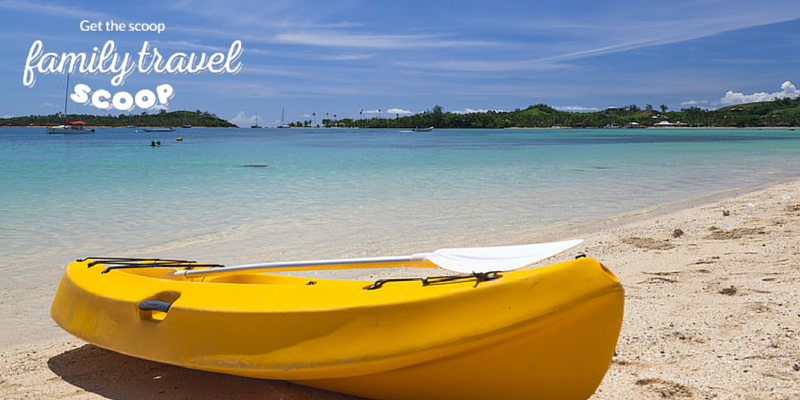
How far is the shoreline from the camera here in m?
2.88

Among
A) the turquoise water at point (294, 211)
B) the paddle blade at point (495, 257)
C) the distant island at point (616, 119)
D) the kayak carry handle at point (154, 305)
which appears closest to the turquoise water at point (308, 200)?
the turquoise water at point (294, 211)

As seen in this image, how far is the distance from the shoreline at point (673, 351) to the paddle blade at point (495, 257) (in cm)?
80

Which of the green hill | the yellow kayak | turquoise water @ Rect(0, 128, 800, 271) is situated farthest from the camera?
the green hill

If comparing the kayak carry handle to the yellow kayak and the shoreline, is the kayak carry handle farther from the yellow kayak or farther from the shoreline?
the shoreline

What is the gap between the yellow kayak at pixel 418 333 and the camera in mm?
2447

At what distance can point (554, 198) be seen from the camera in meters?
12.1

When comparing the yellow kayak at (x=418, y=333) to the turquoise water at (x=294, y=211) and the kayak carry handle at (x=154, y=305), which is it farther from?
the turquoise water at (x=294, y=211)

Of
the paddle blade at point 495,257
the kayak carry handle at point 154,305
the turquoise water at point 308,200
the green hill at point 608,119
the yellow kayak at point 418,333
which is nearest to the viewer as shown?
the yellow kayak at point 418,333

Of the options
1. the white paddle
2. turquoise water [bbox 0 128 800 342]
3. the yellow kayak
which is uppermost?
the white paddle

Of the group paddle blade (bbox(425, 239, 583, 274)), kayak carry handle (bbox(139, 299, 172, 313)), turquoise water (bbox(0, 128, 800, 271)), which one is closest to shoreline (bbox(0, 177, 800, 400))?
kayak carry handle (bbox(139, 299, 172, 313))

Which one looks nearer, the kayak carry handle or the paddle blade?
the paddle blade

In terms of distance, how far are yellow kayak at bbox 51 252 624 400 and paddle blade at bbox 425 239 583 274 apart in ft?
0.30

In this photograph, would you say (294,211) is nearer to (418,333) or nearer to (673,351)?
(673,351)

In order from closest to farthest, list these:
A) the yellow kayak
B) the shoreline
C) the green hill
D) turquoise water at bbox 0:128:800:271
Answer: the yellow kayak
the shoreline
turquoise water at bbox 0:128:800:271
the green hill
